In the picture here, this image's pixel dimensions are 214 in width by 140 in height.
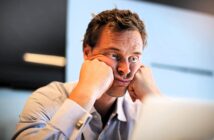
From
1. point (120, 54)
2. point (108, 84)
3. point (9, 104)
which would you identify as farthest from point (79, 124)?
point (9, 104)

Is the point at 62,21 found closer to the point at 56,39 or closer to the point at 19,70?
the point at 56,39

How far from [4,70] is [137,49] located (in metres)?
0.53

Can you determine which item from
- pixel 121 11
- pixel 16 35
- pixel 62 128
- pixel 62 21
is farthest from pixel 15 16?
pixel 62 128

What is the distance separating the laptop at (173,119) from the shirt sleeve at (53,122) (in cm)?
18

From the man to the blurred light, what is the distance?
0.91ft

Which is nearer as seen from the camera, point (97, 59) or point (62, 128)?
point (62, 128)

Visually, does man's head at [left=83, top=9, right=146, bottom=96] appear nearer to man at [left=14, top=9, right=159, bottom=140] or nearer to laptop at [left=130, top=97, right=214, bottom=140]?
man at [left=14, top=9, right=159, bottom=140]

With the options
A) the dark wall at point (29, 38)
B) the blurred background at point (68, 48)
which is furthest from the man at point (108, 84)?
the dark wall at point (29, 38)

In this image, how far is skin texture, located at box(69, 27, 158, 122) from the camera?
3.21 feet

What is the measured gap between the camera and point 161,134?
733 millimetres

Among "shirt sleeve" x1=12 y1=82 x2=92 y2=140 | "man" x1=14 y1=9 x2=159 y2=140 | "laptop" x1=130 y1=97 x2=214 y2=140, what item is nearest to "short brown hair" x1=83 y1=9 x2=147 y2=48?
"man" x1=14 y1=9 x2=159 y2=140

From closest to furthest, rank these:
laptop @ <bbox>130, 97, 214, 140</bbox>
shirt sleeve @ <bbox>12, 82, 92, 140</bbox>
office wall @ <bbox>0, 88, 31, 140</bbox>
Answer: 1. laptop @ <bbox>130, 97, 214, 140</bbox>
2. shirt sleeve @ <bbox>12, 82, 92, 140</bbox>
3. office wall @ <bbox>0, 88, 31, 140</bbox>

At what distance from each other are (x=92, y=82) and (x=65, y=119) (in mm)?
122

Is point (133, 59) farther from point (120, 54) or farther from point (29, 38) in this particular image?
point (29, 38)
